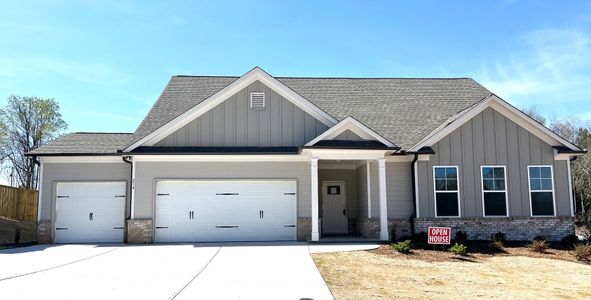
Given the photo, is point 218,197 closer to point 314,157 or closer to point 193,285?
point 314,157

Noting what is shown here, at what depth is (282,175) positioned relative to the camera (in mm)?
17719

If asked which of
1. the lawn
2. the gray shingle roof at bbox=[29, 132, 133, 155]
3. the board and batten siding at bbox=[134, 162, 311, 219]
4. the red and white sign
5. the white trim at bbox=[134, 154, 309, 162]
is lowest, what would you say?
the lawn

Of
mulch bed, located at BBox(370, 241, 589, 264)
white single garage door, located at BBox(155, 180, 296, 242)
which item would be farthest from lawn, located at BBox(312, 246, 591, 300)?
white single garage door, located at BBox(155, 180, 296, 242)

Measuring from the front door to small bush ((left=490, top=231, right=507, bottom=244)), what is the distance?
6.01 metres

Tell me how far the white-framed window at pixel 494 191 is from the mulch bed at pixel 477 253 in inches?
58.8

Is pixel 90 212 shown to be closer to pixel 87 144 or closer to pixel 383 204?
pixel 87 144

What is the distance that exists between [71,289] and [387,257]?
25.8ft

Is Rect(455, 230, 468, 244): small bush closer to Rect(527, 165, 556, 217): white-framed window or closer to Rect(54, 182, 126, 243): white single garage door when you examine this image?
Rect(527, 165, 556, 217): white-framed window

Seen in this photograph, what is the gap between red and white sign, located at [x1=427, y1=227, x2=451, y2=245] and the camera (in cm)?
1434

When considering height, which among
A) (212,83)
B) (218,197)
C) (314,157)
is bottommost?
(218,197)

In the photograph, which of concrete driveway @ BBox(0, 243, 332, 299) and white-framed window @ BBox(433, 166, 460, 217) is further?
white-framed window @ BBox(433, 166, 460, 217)

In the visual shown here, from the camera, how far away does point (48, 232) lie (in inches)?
696

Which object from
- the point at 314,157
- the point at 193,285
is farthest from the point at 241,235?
the point at 193,285

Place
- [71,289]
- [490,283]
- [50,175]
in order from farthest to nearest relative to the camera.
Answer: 1. [50,175]
2. [490,283]
3. [71,289]
